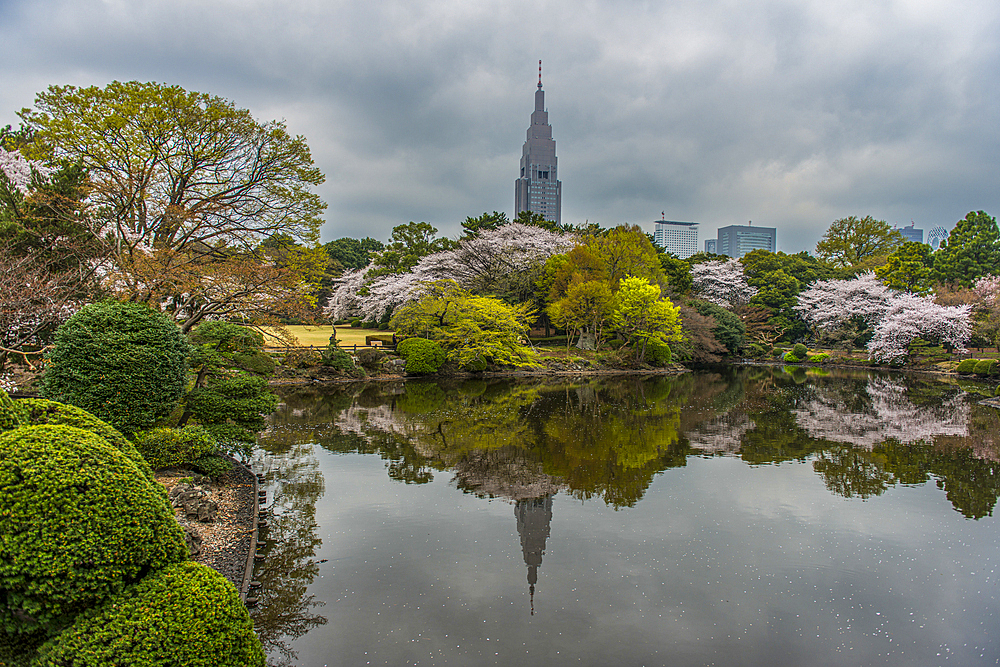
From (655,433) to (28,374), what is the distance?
14.0 m

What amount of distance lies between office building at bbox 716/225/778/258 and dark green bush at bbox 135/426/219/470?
200838mm

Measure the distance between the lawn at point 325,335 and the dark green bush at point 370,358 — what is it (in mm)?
3886

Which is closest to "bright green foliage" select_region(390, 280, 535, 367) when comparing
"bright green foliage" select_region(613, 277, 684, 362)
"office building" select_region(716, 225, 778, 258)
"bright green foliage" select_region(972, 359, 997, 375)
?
"bright green foliage" select_region(613, 277, 684, 362)

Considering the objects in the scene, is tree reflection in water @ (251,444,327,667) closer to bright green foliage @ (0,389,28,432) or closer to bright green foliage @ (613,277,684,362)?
bright green foliage @ (0,389,28,432)

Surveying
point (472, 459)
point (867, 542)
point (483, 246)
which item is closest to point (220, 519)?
point (472, 459)

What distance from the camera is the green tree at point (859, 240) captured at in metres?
44.8

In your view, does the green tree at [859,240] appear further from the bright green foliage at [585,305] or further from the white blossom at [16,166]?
the white blossom at [16,166]

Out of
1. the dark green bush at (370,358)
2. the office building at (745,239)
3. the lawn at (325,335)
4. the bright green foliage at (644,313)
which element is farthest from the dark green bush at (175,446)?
the office building at (745,239)

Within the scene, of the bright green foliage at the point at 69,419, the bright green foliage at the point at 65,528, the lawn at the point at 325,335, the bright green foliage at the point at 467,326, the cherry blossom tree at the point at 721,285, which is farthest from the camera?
the cherry blossom tree at the point at 721,285

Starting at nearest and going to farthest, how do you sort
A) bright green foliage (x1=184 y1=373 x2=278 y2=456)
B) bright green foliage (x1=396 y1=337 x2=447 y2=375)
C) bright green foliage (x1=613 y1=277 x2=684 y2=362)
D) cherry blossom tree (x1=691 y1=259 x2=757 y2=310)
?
bright green foliage (x1=184 y1=373 x2=278 y2=456)
bright green foliage (x1=396 y1=337 x2=447 y2=375)
bright green foliage (x1=613 y1=277 x2=684 y2=362)
cherry blossom tree (x1=691 y1=259 x2=757 y2=310)

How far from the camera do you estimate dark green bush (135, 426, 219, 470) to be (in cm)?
703

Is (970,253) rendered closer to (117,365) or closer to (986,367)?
(986,367)

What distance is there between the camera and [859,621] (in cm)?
510

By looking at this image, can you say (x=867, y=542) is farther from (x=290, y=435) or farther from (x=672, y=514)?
(x=290, y=435)
